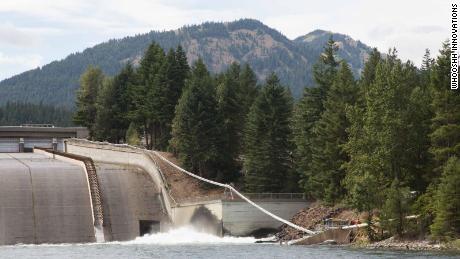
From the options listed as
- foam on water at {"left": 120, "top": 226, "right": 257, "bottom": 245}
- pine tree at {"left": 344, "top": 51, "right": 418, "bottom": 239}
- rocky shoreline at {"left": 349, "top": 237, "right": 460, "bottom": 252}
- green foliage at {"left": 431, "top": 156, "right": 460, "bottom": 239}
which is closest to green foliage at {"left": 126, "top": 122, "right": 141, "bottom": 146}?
foam on water at {"left": 120, "top": 226, "right": 257, "bottom": 245}

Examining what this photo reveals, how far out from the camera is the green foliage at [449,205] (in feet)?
223

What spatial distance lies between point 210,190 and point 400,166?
26.9 metres

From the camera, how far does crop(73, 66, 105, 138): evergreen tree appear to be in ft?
476

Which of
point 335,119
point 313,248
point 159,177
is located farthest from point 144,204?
point 313,248

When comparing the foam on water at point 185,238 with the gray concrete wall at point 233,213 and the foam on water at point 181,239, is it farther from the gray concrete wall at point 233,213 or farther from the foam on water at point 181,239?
the gray concrete wall at point 233,213

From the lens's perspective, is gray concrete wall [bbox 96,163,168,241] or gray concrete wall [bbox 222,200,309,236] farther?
gray concrete wall [bbox 96,163,168,241]

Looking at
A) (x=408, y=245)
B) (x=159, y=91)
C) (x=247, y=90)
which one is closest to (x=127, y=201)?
(x=159, y=91)

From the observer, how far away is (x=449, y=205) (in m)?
68.1

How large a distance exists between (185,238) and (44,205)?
575 inches

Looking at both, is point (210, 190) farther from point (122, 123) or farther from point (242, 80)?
point (122, 123)

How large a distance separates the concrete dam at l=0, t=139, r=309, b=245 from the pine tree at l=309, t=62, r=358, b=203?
15.2ft

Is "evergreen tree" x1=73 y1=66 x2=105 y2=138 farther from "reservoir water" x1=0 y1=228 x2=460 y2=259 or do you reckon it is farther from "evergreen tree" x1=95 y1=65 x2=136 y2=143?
"reservoir water" x1=0 y1=228 x2=460 y2=259

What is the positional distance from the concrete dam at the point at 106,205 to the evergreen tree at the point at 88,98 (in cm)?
3497

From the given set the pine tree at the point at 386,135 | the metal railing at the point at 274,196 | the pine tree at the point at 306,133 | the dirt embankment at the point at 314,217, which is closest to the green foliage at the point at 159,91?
the pine tree at the point at 306,133
